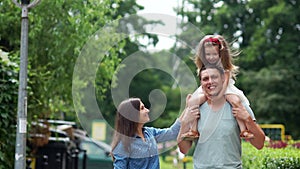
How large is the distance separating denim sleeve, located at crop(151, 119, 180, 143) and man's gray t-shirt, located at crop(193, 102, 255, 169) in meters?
0.78

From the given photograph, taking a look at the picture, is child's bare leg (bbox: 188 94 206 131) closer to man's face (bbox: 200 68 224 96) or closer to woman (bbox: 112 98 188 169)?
man's face (bbox: 200 68 224 96)

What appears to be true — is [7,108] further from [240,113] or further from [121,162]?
[240,113]

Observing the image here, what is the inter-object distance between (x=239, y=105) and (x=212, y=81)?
235 millimetres

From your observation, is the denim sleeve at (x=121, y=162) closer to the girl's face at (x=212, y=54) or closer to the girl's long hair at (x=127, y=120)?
the girl's long hair at (x=127, y=120)

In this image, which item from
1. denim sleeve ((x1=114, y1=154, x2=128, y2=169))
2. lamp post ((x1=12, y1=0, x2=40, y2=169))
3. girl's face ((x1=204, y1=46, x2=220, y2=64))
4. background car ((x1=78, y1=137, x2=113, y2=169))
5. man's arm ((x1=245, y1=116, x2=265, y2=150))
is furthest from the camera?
background car ((x1=78, y1=137, x2=113, y2=169))

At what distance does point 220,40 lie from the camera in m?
3.73

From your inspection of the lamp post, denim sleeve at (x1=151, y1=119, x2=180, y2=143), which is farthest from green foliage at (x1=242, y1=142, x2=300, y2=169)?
the lamp post

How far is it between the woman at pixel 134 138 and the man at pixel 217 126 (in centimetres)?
77

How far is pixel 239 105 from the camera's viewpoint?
11.5ft

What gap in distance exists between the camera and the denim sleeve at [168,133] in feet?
14.4

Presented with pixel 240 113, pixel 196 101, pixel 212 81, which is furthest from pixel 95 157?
pixel 240 113

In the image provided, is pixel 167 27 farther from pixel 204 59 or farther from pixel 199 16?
pixel 199 16

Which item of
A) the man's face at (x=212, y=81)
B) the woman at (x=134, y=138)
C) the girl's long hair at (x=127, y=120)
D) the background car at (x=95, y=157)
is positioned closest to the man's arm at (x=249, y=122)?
the man's face at (x=212, y=81)

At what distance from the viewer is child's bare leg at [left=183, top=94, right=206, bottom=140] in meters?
3.62
